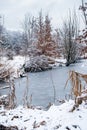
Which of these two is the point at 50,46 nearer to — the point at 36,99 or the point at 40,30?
the point at 40,30

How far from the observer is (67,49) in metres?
39.2

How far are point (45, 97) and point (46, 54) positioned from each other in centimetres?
2392

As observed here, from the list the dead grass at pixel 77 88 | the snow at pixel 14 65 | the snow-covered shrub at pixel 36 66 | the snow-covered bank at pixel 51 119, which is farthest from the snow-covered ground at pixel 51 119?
the snow-covered shrub at pixel 36 66

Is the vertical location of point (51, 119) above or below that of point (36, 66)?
above

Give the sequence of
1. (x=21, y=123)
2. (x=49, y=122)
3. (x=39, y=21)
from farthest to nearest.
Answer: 1. (x=39, y=21)
2. (x=21, y=123)
3. (x=49, y=122)

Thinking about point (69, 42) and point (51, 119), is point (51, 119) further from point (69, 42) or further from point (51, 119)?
point (69, 42)

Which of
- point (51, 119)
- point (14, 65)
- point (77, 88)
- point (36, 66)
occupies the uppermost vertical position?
point (77, 88)

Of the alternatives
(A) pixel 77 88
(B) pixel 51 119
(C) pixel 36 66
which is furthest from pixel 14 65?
(B) pixel 51 119

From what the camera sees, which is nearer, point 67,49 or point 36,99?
point 36,99

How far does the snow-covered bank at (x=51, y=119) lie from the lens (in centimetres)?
440

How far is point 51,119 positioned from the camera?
4699 millimetres

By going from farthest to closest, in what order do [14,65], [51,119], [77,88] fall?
[14,65]
[77,88]
[51,119]

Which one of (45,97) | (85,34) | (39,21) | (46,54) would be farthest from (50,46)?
(85,34)

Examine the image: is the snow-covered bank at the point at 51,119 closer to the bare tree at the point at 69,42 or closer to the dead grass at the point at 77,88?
the dead grass at the point at 77,88
